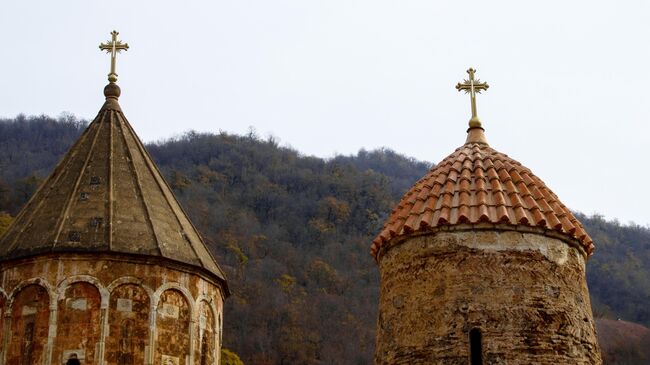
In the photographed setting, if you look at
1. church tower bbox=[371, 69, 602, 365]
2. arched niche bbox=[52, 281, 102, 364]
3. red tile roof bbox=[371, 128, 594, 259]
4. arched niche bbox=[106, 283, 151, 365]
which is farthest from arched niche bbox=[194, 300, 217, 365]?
church tower bbox=[371, 69, 602, 365]

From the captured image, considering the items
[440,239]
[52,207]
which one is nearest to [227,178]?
[52,207]

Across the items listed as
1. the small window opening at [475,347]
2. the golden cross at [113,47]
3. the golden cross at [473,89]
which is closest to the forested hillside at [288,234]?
the golden cross at [113,47]

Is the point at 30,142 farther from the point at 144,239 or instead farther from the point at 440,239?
the point at 440,239

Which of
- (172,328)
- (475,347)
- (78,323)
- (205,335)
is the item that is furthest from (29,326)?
(475,347)

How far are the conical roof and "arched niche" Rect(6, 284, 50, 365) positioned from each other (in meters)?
0.55

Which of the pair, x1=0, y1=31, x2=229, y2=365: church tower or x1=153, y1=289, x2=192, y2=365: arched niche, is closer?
x1=0, y1=31, x2=229, y2=365: church tower

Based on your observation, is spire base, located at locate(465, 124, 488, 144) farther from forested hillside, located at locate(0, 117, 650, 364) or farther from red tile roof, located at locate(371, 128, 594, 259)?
forested hillside, located at locate(0, 117, 650, 364)

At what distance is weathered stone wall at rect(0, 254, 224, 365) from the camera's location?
12023mm

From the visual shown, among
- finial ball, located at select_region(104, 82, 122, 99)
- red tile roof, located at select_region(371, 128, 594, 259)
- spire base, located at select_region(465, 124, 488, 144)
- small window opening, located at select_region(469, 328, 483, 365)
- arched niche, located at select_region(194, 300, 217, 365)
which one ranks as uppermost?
finial ball, located at select_region(104, 82, 122, 99)

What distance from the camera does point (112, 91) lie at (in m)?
14.9

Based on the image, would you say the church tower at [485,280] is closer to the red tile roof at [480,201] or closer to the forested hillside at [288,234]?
the red tile roof at [480,201]

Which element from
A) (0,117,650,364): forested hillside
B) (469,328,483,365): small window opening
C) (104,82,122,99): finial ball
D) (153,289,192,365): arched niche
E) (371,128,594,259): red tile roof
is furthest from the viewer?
(0,117,650,364): forested hillside

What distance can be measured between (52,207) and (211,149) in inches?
2053

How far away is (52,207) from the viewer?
13.3 metres
